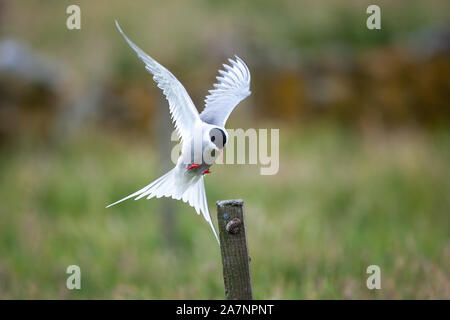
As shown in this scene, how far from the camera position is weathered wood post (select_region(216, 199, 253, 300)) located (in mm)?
2369

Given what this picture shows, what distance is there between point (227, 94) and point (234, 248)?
825 millimetres

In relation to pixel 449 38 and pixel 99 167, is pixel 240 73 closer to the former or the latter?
pixel 99 167

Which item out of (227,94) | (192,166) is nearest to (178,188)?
(192,166)

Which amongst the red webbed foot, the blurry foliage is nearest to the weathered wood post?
the red webbed foot

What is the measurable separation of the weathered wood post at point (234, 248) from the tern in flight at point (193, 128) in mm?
109

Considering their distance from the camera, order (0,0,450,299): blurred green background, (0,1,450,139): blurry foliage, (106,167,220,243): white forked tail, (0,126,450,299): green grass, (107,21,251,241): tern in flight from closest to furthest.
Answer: (107,21,251,241): tern in flight < (106,167,220,243): white forked tail < (0,126,450,299): green grass < (0,0,450,299): blurred green background < (0,1,450,139): blurry foliage

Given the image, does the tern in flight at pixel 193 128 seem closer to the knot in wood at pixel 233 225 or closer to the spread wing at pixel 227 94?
the spread wing at pixel 227 94

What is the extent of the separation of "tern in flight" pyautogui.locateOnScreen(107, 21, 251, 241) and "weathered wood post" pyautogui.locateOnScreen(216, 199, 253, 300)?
0.11 m

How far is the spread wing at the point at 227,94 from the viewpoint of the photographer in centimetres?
236

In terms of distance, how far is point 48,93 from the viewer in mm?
8672

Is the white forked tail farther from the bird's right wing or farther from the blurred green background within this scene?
the blurred green background

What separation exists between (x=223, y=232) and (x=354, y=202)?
402 centimetres

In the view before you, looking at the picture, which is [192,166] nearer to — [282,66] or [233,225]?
[233,225]

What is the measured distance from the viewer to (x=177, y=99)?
2.23m
